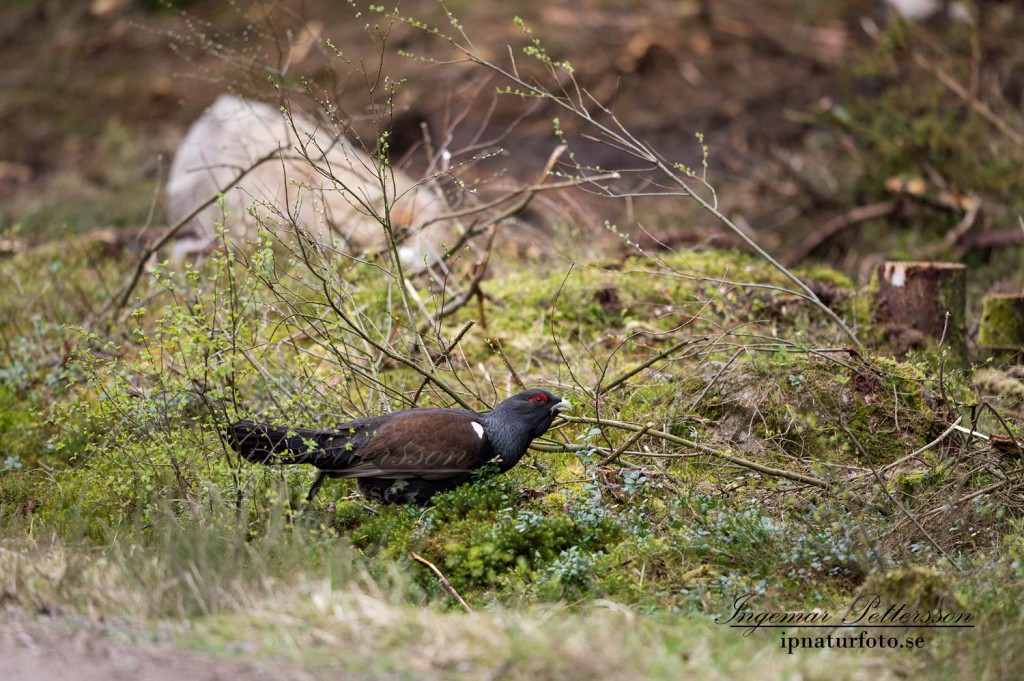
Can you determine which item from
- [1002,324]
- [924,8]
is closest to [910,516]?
[1002,324]

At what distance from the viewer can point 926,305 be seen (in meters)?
6.59

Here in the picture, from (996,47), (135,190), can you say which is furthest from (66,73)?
(996,47)

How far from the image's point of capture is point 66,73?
18297 mm

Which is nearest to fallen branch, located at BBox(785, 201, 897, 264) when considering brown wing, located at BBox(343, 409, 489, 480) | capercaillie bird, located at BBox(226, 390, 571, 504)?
capercaillie bird, located at BBox(226, 390, 571, 504)

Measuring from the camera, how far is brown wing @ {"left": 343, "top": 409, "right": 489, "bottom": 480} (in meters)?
4.67

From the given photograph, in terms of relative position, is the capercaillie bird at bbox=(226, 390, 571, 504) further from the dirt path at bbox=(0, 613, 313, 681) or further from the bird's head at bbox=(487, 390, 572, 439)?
the dirt path at bbox=(0, 613, 313, 681)

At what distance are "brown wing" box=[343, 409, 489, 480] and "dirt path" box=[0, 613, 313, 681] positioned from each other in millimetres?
1541

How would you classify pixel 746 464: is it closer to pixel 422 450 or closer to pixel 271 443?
pixel 422 450

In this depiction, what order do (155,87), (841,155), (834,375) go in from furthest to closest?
1. (155,87)
2. (841,155)
3. (834,375)

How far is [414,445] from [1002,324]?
4.09 meters

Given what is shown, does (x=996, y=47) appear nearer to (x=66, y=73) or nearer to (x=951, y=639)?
(x=951, y=639)

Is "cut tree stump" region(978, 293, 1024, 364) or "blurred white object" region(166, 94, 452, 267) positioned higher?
"blurred white object" region(166, 94, 452, 267)

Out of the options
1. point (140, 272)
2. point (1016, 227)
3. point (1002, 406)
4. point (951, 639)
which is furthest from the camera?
point (1016, 227)

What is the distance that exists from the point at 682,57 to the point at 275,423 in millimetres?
12708
